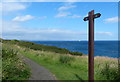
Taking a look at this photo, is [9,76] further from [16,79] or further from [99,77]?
[99,77]

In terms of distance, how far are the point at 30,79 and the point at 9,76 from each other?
98 centimetres

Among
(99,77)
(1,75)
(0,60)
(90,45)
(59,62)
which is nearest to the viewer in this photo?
(90,45)

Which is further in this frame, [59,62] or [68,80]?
[59,62]

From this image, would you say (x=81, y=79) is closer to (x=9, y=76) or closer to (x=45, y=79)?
(x=45, y=79)

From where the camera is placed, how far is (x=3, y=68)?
942cm

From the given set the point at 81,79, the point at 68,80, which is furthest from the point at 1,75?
the point at 81,79

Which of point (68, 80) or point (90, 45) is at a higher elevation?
point (90, 45)

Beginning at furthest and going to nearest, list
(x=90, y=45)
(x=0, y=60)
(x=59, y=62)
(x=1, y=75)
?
(x=59, y=62)
(x=0, y=60)
(x=1, y=75)
(x=90, y=45)

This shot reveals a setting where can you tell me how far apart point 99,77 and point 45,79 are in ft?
8.91

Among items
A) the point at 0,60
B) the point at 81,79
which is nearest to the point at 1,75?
the point at 0,60

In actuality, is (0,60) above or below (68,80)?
above

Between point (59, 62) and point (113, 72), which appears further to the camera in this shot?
point (59, 62)

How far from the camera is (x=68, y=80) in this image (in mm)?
9344

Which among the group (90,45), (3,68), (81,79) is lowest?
(81,79)
